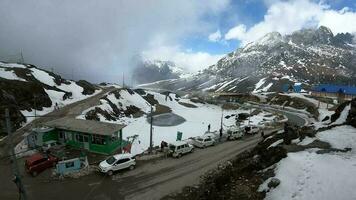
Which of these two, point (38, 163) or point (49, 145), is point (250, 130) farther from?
point (38, 163)

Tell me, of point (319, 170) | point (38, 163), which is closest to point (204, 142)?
point (38, 163)

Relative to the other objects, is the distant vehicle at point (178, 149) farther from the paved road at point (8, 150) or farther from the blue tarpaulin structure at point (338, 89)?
the blue tarpaulin structure at point (338, 89)

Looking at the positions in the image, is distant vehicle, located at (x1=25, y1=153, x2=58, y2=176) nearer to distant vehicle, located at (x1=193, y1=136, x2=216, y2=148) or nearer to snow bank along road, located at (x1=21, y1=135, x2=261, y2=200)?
snow bank along road, located at (x1=21, y1=135, x2=261, y2=200)

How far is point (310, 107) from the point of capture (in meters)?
103

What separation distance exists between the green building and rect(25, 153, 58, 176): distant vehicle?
638cm

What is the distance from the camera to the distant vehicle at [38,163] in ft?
98.2

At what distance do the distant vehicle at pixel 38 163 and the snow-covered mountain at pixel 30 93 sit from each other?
677 inches

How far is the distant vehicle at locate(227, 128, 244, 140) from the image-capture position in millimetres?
50966

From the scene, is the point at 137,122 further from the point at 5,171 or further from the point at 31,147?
the point at 5,171

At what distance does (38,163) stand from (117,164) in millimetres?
8668

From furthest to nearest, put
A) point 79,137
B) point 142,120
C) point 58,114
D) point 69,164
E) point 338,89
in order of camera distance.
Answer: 1. point 338,89
2. point 142,120
3. point 58,114
4. point 79,137
5. point 69,164

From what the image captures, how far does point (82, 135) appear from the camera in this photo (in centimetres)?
3859

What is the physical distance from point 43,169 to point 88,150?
7.90 meters

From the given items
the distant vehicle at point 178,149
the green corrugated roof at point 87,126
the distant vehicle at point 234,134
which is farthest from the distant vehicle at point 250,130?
the green corrugated roof at point 87,126
